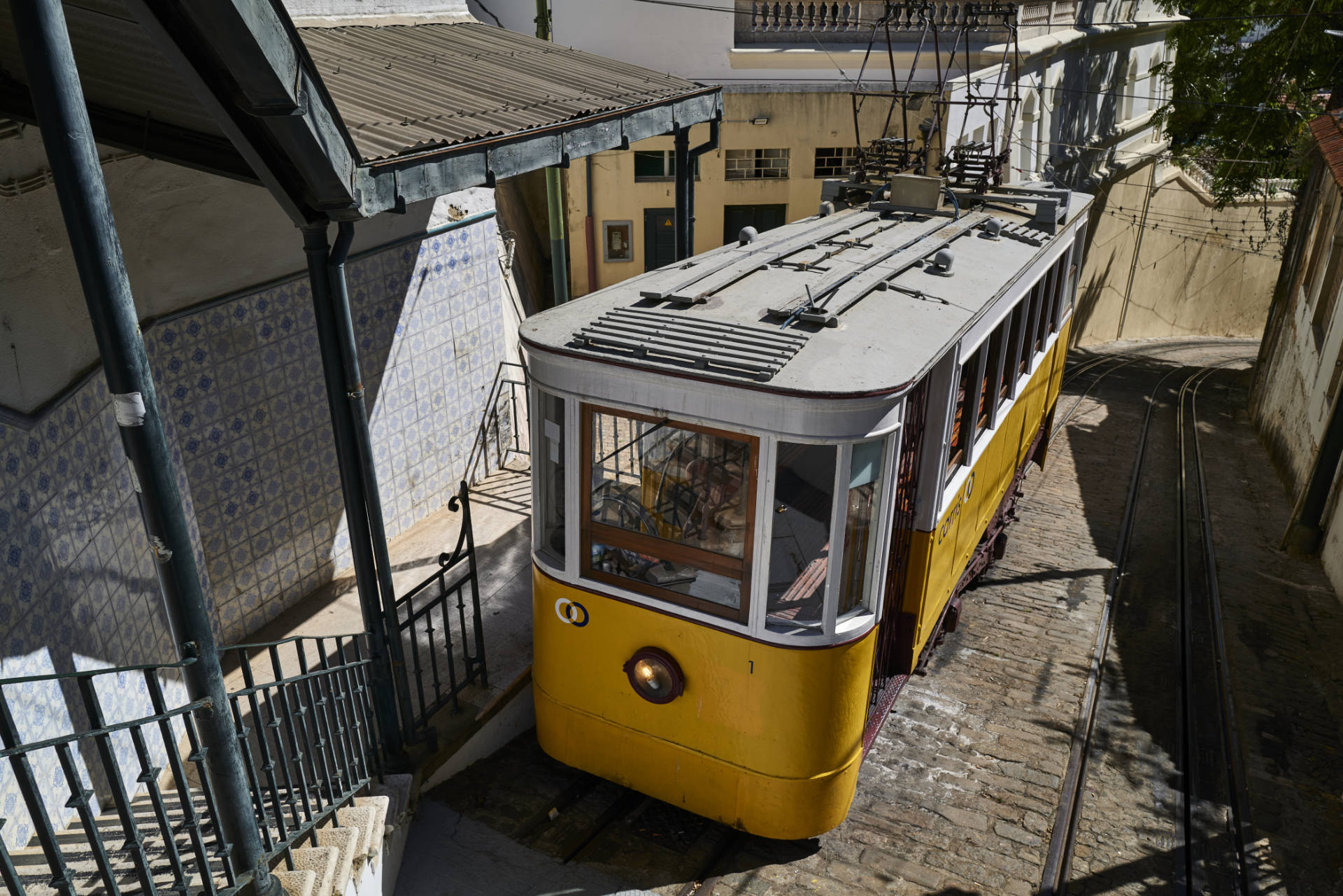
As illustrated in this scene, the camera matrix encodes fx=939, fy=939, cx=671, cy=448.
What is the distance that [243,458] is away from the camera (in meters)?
6.08

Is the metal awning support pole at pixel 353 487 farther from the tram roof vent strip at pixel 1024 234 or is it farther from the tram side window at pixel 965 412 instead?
the tram roof vent strip at pixel 1024 234

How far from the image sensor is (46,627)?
400 cm

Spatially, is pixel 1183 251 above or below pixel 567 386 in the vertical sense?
below

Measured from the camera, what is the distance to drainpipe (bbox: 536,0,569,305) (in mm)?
9352

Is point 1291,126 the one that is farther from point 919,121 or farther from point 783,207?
point 783,207

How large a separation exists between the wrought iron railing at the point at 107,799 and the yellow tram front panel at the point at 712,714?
6.07 feet

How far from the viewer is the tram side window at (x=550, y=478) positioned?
458 centimetres

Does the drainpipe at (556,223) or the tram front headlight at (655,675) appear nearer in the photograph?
the tram front headlight at (655,675)

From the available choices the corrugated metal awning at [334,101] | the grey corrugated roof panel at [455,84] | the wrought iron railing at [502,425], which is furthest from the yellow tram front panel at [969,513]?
the wrought iron railing at [502,425]

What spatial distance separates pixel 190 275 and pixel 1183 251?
31490mm

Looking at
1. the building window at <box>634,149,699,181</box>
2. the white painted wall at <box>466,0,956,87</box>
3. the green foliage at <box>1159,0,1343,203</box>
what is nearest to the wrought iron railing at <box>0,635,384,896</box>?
the building window at <box>634,149,699,181</box>

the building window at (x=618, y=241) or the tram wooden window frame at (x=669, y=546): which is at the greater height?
the tram wooden window frame at (x=669, y=546)

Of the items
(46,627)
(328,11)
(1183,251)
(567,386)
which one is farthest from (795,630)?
(1183,251)

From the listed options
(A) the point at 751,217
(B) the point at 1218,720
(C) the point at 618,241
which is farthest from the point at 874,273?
(A) the point at 751,217
